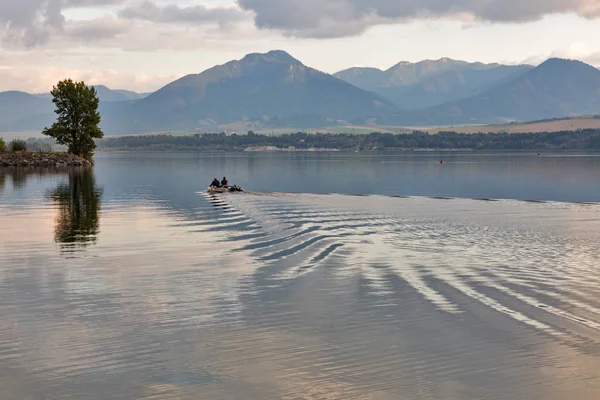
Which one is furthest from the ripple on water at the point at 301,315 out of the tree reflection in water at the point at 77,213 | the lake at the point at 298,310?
the tree reflection in water at the point at 77,213

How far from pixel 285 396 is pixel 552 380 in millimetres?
6759

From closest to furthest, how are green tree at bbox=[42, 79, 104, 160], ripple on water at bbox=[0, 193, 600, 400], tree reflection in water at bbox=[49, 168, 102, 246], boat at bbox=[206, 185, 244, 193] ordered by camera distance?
ripple on water at bbox=[0, 193, 600, 400], tree reflection in water at bbox=[49, 168, 102, 246], boat at bbox=[206, 185, 244, 193], green tree at bbox=[42, 79, 104, 160]

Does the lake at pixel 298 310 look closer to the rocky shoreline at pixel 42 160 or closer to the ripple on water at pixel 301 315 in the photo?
the ripple on water at pixel 301 315

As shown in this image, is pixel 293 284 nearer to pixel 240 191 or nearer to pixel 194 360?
pixel 194 360

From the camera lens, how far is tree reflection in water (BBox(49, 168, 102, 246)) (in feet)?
160

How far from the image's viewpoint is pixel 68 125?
191m

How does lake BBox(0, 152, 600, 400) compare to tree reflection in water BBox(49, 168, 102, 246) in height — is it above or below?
above

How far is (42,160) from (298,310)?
175 metres

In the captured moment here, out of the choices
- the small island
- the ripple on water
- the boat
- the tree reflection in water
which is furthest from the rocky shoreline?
the ripple on water

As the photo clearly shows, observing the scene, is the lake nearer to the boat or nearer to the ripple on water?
the ripple on water

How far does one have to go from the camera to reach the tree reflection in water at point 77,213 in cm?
4872

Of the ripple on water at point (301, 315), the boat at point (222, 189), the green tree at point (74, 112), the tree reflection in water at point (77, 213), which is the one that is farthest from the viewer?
the green tree at point (74, 112)

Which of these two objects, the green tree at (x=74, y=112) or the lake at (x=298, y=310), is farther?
the green tree at (x=74, y=112)

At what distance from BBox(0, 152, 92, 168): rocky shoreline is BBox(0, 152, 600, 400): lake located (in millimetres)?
136123
